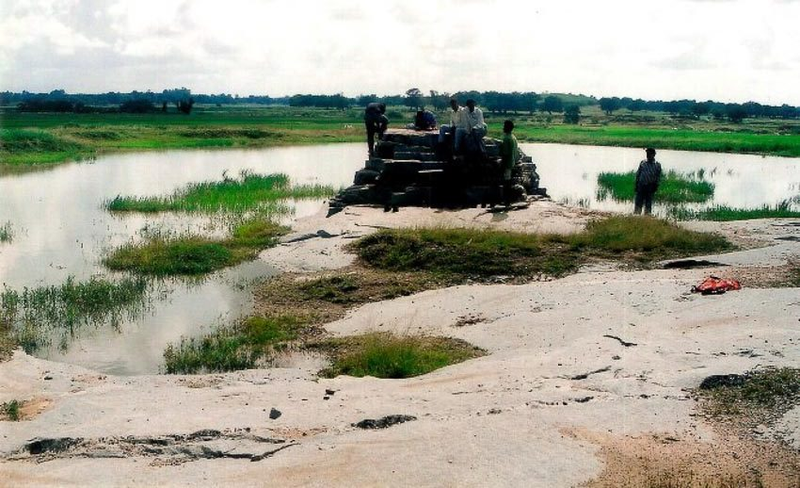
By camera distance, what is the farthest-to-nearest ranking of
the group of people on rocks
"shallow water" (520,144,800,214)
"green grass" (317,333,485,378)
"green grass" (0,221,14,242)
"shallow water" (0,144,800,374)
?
"shallow water" (520,144,800,214) → "green grass" (0,221,14,242) → the group of people on rocks → "shallow water" (0,144,800,374) → "green grass" (317,333,485,378)

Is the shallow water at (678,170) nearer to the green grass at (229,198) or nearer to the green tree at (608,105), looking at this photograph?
the green grass at (229,198)

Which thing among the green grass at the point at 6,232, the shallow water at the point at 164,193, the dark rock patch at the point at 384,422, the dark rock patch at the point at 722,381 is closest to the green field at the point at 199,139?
the shallow water at the point at 164,193

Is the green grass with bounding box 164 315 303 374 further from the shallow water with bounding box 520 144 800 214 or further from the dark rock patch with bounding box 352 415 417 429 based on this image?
the shallow water with bounding box 520 144 800 214

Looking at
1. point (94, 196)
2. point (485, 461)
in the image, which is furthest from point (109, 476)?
point (94, 196)

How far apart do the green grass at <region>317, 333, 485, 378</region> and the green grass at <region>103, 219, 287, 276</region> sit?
15.5ft

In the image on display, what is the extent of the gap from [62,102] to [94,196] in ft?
191

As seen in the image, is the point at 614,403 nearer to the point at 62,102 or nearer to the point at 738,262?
the point at 738,262

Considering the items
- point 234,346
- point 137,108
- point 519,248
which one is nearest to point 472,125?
point 519,248

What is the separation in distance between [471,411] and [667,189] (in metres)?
19.4

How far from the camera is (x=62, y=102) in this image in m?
72.8

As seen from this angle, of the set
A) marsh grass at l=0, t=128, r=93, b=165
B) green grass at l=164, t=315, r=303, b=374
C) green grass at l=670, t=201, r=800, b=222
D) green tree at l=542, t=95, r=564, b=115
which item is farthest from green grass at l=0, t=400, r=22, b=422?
green tree at l=542, t=95, r=564, b=115

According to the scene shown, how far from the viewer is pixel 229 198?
66.0ft

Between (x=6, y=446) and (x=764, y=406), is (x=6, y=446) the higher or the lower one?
the lower one

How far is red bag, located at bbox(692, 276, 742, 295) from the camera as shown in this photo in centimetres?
847
